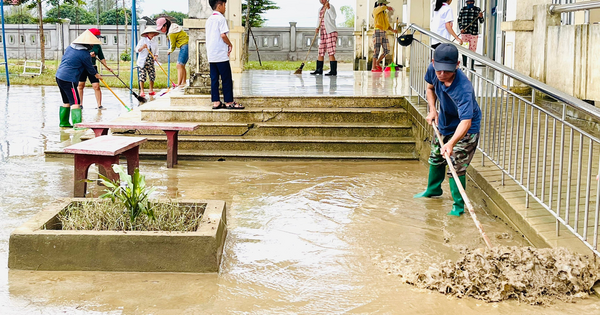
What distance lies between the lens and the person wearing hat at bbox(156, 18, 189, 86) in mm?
14320

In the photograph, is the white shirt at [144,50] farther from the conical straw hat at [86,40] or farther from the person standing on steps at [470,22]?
the person standing on steps at [470,22]

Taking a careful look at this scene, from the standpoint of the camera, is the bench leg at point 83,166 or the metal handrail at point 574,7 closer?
the bench leg at point 83,166

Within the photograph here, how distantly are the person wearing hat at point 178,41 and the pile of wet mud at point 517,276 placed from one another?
10947 mm

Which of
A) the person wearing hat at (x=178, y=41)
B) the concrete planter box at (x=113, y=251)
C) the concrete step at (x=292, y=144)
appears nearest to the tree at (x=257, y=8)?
the person wearing hat at (x=178, y=41)

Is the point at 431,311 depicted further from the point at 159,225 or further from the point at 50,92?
the point at 50,92

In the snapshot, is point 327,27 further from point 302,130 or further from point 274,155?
point 274,155

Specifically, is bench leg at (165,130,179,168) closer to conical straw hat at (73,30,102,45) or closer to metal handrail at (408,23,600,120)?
conical straw hat at (73,30,102,45)

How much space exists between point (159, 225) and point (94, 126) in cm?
368

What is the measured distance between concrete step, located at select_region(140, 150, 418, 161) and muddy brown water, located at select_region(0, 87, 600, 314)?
0.54ft

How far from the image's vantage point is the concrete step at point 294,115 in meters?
9.09

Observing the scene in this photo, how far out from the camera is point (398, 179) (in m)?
7.41

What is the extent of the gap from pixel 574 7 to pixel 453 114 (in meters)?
3.61

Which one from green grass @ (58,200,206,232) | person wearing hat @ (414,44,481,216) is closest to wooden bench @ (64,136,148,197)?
green grass @ (58,200,206,232)

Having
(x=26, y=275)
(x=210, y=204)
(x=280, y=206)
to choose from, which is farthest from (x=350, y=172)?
(x=26, y=275)
